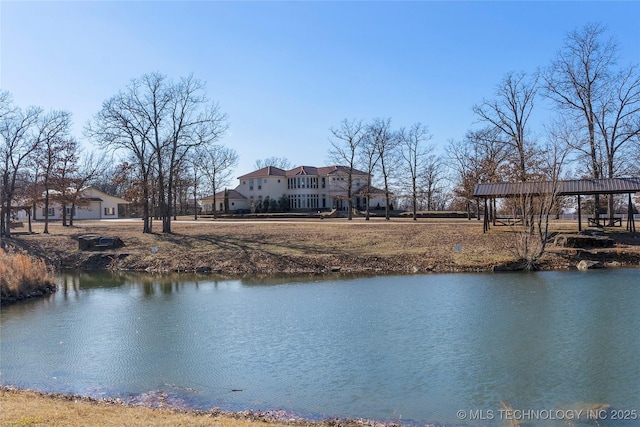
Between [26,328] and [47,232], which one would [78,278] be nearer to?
[26,328]

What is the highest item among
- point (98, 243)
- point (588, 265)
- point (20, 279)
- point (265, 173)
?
point (265, 173)

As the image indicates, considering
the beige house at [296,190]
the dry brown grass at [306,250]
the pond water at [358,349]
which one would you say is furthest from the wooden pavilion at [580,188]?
the beige house at [296,190]

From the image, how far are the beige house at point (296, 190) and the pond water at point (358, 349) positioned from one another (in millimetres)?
54829

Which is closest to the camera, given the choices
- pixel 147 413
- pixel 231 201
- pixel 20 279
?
pixel 147 413

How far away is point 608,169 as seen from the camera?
3947 centimetres

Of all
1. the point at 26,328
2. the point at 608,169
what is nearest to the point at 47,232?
the point at 26,328

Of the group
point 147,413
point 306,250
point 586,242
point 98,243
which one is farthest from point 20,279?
point 586,242

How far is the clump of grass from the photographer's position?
21250 mm

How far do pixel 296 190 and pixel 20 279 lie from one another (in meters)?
58.4

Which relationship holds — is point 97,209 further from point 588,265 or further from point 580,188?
point 588,265

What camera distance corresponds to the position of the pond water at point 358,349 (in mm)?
9766

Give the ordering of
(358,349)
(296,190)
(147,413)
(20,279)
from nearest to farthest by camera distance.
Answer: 1. (147,413)
2. (358,349)
3. (20,279)
4. (296,190)

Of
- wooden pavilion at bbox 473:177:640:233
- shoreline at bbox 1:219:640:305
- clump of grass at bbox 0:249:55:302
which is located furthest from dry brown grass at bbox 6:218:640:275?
clump of grass at bbox 0:249:55:302

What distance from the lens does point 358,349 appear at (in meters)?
13.3
